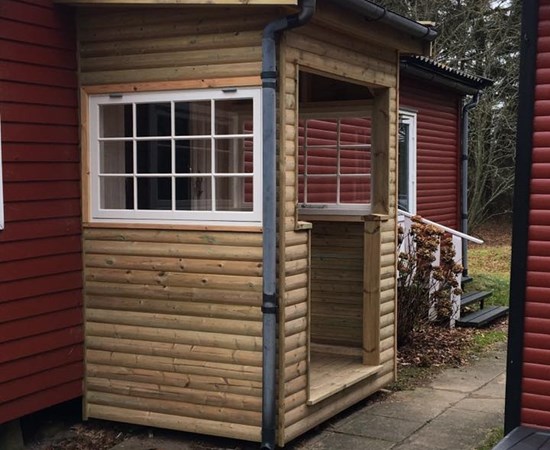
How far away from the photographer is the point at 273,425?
16.0 ft

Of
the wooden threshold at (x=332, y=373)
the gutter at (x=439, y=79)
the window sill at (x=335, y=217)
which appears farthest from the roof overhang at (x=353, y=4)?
the gutter at (x=439, y=79)

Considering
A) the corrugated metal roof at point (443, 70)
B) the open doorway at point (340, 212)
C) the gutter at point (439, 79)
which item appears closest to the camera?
the open doorway at point (340, 212)

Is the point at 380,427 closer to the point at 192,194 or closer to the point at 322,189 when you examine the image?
the point at 192,194

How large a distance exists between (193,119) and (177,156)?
0.91 ft

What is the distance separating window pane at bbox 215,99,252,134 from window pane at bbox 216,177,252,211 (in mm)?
334

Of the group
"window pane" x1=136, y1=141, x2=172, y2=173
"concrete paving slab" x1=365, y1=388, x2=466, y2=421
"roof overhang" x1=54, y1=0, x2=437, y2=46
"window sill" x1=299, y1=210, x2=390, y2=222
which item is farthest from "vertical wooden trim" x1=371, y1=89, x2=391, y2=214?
"window pane" x1=136, y1=141, x2=172, y2=173

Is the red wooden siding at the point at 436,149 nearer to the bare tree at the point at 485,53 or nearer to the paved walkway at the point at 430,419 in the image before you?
the paved walkway at the point at 430,419

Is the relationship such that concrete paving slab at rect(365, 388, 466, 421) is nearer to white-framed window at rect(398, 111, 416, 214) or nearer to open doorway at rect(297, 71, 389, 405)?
open doorway at rect(297, 71, 389, 405)

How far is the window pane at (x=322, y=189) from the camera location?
6711 millimetres

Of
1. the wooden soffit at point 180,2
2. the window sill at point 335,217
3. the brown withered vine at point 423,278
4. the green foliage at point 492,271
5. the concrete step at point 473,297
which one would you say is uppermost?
the wooden soffit at point 180,2

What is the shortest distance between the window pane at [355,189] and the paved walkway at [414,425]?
1.69 meters

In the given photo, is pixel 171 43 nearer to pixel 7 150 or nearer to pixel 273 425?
pixel 7 150

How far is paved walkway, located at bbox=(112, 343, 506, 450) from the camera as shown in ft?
16.9

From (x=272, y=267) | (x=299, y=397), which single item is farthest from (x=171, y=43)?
(x=299, y=397)
